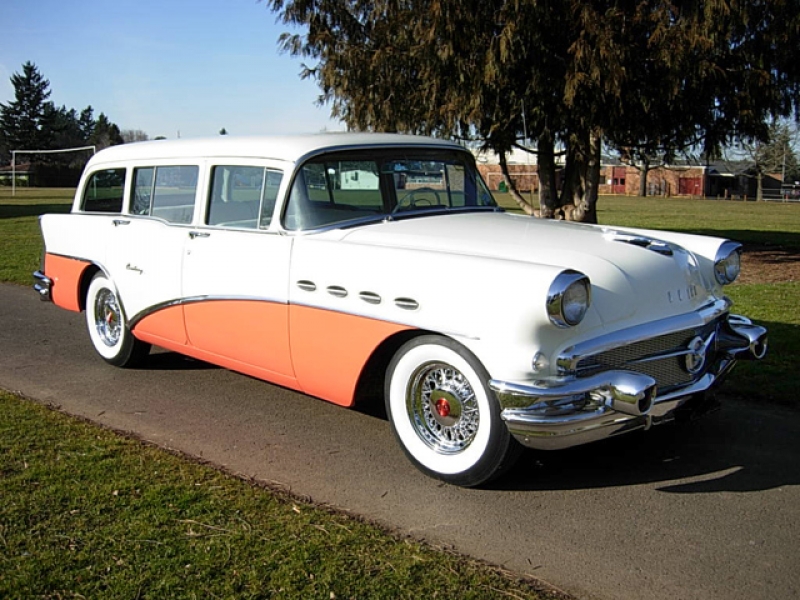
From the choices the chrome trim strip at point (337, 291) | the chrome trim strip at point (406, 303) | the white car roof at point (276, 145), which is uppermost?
the white car roof at point (276, 145)

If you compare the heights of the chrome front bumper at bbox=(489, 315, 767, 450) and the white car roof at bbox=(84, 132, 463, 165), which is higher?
the white car roof at bbox=(84, 132, 463, 165)

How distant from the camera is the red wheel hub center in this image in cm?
416

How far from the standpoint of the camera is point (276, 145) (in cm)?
529

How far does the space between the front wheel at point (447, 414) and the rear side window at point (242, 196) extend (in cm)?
148

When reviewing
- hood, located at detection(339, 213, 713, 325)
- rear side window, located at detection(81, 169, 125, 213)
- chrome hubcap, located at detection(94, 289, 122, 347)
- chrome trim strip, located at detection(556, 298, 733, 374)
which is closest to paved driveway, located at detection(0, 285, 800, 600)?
chrome hubcap, located at detection(94, 289, 122, 347)

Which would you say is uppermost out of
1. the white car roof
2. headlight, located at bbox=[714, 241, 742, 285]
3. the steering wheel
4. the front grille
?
the white car roof

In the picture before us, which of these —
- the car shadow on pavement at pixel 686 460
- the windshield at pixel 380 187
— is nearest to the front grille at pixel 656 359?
the car shadow on pavement at pixel 686 460

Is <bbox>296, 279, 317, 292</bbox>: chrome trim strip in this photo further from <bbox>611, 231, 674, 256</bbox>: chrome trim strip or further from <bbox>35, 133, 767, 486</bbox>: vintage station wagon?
<bbox>611, 231, 674, 256</bbox>: chrome trim strip

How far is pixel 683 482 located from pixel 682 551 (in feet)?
2.55

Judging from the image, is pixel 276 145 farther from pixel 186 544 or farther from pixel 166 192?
pixel 186 544

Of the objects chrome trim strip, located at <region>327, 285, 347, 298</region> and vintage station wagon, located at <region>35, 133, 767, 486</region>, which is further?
chrome trim strip, located at <region>327, 285, 347, 298</region>

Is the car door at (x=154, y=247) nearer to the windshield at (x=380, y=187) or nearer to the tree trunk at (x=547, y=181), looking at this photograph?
the windshield at (x=380, y=187)

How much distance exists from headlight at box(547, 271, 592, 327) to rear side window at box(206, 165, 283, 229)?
2.07 m

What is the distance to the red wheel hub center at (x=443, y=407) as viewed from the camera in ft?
13.6
